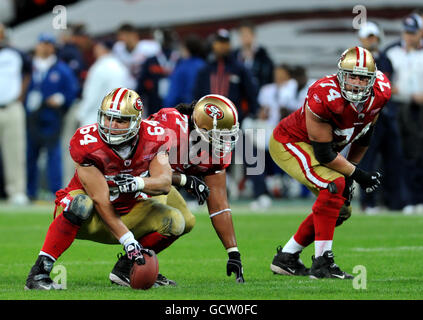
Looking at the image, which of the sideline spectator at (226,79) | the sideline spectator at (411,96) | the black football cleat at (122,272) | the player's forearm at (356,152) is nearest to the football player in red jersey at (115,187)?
the black football cleat at (122,272)

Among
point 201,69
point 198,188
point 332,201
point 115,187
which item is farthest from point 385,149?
point 115,187

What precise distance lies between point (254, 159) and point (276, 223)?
213 centimetres

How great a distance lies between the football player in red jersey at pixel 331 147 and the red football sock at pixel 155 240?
44.2 inches

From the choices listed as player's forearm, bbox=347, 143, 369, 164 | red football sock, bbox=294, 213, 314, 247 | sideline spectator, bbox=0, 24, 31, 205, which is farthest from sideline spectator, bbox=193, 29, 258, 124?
red football sock, bbox=294, 213, 314, 247

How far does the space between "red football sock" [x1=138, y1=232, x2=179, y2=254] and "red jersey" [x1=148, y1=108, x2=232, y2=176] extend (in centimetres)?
60

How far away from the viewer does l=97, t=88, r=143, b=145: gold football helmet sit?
6.31 metres

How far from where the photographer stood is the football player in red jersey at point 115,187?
6270 mm

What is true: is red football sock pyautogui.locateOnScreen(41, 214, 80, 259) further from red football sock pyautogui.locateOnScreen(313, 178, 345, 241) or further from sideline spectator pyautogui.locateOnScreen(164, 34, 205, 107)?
sideline spectator pyautogui.locateOnScreen(164, 34, 205, 107)

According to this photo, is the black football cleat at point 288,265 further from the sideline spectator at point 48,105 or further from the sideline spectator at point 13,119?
the sideline spectator at point 13,119

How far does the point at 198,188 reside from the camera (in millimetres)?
6617

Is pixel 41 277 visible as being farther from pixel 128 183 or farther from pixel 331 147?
pixel 331 147

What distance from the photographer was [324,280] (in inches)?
273

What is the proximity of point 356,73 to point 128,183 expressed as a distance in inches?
76.6
